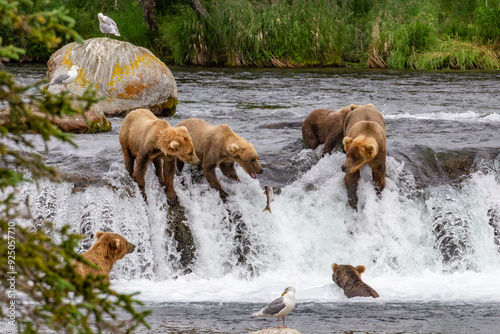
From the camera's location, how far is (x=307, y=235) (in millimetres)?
8406

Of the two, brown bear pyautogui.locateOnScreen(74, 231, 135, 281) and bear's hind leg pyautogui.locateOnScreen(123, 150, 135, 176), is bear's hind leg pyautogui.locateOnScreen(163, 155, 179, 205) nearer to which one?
bear's hind leg pyautogui.locateOnScreen(123, 150, 135, 176)

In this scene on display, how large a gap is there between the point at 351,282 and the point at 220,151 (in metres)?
2.35

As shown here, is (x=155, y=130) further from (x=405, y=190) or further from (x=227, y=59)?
(x=227, y=59)

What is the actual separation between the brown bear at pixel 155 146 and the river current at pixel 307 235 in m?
0.24

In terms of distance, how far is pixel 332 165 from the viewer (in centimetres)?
926

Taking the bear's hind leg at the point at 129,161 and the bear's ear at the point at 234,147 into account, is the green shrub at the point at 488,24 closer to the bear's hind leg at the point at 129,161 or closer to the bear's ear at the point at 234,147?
the bear's ear at the point at 234,147

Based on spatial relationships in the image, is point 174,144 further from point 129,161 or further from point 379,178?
point 379,178

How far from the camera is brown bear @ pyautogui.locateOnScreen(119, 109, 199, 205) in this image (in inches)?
299

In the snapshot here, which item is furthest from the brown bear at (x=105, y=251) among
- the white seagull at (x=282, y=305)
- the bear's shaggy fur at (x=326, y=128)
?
the bear's shaggy fur at (x=326, y=128)

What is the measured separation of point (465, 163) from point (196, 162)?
4.09 metres

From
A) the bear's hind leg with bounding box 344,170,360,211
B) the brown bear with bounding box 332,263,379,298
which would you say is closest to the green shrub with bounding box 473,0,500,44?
the bear's hind leg with bounding box 344,170,360,211

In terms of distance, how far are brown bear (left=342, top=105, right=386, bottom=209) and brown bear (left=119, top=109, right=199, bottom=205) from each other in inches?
74.2

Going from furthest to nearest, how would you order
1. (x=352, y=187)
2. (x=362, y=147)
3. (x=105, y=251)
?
(x=352, y=187) → (x=362, y=147) → (x=105, y=251)

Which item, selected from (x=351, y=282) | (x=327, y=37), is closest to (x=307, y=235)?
(x=351, y=282)
